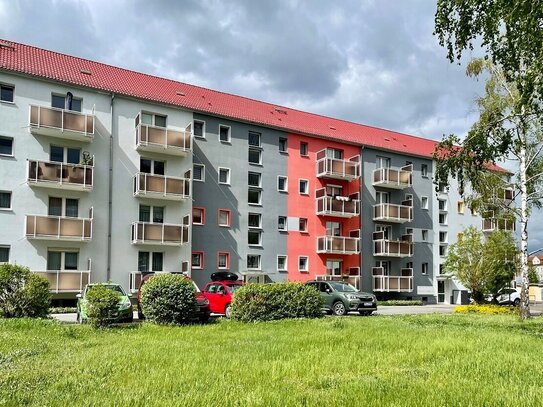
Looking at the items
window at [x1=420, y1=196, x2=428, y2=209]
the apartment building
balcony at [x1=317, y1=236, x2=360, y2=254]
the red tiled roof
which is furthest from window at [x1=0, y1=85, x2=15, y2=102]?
window at [x1=420, y1=196, x2=428, y2=209]

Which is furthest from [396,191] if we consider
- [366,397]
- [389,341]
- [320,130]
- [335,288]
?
[366,397]

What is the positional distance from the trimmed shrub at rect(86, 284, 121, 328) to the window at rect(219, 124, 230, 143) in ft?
68.7

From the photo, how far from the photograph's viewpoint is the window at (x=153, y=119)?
103 ft

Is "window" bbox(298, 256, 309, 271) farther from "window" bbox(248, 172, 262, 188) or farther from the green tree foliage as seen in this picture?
the green tree foliage

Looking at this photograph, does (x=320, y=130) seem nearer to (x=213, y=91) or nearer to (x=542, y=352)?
(x=213, y=91)

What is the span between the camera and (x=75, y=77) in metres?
29.4

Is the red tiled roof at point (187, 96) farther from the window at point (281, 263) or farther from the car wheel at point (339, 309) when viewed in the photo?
the car wheel at point (339, 309)

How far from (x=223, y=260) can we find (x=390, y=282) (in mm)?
13767

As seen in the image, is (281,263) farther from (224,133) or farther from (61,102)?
(61,102)

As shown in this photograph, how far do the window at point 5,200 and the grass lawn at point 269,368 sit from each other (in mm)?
15145

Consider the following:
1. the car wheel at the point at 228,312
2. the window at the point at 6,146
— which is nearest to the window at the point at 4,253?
the window at the point at 6,146

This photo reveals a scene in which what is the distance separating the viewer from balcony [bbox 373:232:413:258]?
39500 mm

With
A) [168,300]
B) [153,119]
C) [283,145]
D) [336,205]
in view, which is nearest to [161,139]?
[153,119]

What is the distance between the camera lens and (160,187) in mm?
29922
